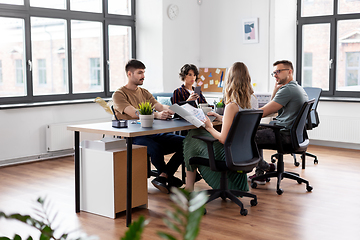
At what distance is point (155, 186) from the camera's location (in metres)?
3.95

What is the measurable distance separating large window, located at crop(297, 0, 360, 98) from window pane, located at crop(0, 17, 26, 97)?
4.19 metres

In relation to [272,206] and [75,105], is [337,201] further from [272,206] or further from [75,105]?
[75,105]

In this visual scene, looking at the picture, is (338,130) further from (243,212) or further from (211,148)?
(211,148)

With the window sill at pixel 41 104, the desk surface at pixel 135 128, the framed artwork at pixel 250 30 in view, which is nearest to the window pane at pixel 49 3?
the window sill at pixel 41 104

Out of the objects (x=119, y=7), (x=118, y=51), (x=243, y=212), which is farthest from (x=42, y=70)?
(x=243, y=212)

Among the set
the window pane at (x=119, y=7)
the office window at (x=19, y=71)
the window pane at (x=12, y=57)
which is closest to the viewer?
the window pane at (x=12, y=57)

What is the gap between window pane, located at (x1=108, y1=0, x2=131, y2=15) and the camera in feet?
22.2

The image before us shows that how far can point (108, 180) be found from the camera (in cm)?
323

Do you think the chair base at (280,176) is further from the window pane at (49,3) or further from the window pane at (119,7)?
the window pane at (119,7)

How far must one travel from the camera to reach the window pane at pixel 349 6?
6344mm

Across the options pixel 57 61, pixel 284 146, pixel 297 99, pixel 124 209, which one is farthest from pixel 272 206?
pixel 57 61

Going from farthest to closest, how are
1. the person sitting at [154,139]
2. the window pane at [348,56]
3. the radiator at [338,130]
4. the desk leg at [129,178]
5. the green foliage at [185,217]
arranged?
the window pane at [348,56]
the radiator at [338,130]
the person sitting at [154,139]
the desk leg at [129,178]
the green foliage at [185,217]

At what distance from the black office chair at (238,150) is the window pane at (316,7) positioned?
4.09 meters

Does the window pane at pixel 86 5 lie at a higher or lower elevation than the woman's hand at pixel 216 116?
higher
